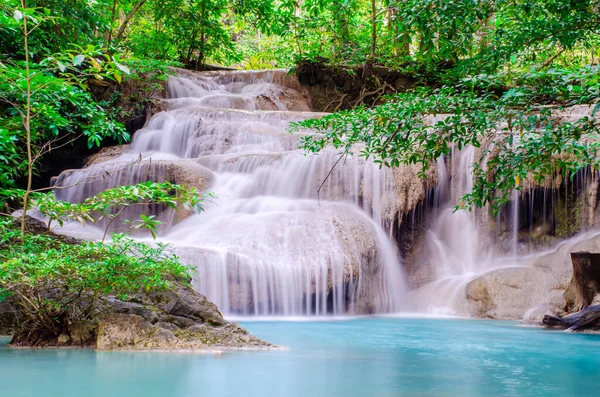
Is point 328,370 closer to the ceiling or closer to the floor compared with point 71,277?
closer to the floor

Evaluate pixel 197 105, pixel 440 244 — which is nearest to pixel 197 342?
pixel 440 244

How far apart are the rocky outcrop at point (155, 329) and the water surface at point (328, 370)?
0.77 feet

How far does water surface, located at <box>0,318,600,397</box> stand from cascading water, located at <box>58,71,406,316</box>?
9.73 ft

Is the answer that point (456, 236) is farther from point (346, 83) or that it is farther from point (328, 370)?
point (328, 370)

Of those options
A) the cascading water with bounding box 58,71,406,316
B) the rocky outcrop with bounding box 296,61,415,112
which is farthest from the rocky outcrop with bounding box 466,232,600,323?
the rocky outcrop with bounding box 296,61,415,112

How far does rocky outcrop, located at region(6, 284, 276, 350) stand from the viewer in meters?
5.45

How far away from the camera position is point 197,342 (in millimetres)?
5496

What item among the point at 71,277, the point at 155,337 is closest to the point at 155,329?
the point at 155,337

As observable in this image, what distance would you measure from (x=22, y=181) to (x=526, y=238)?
A: 12000 mm

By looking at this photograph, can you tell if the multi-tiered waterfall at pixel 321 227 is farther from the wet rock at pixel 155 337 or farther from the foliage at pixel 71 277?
the wet rock at pixel 155 337

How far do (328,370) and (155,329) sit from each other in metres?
1.69

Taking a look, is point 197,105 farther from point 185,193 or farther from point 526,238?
point 185,193

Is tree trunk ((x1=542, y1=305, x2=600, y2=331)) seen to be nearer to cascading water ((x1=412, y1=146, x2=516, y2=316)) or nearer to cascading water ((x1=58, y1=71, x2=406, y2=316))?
cascading water ((x1=58, y1=71, x2=406, y2=316))

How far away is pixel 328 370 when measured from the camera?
15.9 ft
